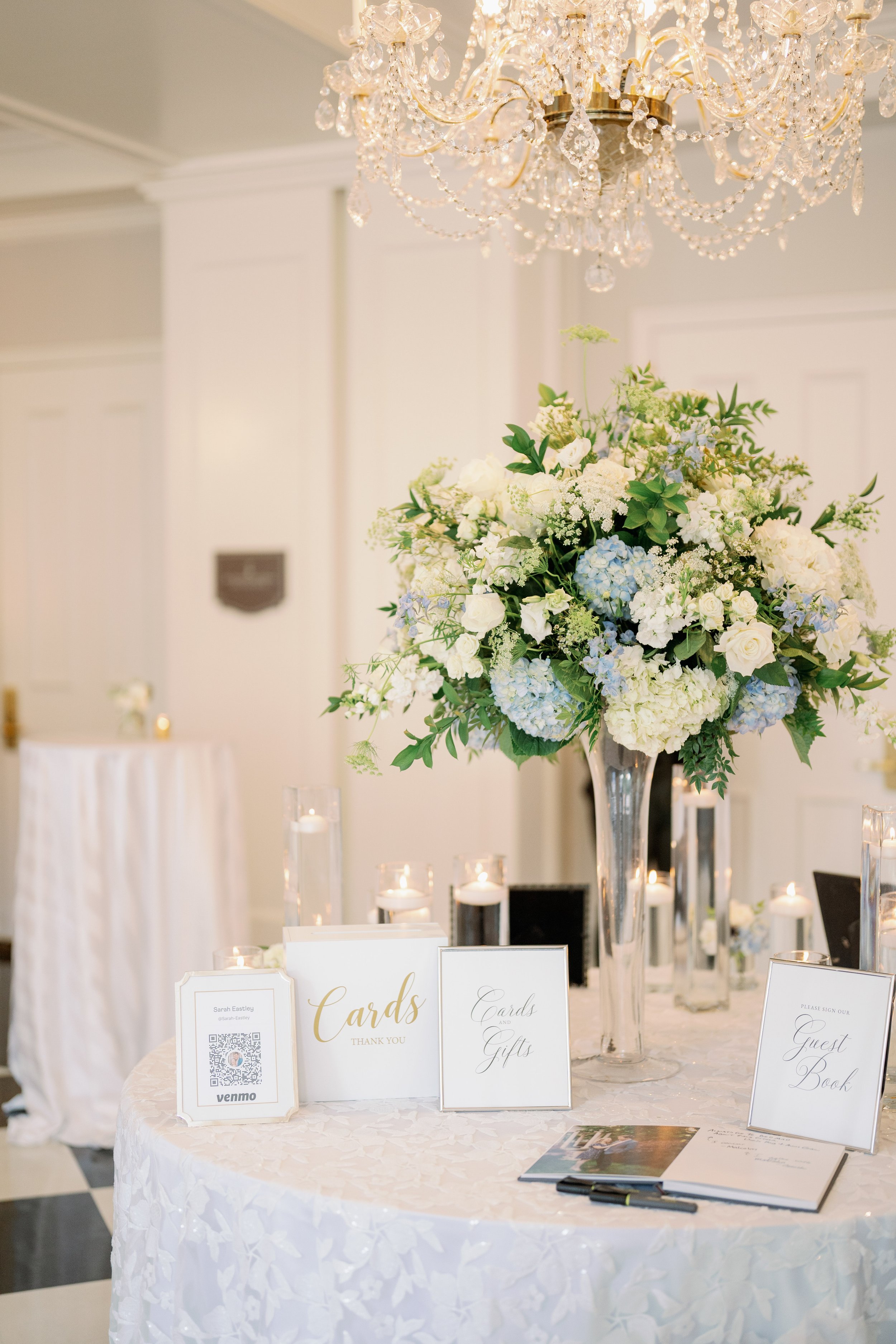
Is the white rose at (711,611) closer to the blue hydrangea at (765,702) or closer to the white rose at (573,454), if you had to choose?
the blue hydrangea at (765,702)

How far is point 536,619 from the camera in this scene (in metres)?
1.46

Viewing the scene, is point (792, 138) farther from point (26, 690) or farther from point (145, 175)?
point (26, 690)

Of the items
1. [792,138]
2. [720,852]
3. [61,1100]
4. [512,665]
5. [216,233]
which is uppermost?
[216,233]

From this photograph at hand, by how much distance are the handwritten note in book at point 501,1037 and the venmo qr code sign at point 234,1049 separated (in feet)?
0.68

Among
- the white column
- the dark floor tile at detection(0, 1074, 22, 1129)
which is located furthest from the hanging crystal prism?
the dark floor tile at detection(0, 1074, 22, 1129)

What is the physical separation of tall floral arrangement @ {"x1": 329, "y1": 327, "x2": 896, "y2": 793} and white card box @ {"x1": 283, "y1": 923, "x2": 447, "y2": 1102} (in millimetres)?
238

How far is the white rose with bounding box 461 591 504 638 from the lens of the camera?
4.81 ft

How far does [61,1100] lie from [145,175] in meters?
3.26

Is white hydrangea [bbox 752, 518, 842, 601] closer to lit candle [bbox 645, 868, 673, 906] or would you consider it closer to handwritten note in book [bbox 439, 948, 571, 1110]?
handwritten note in book [bbox 439, 948, 571, 1110]

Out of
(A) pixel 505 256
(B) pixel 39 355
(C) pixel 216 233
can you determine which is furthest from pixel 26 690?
(A) pixel 505 256

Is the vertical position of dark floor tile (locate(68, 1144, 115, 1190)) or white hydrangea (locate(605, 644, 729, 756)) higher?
white hydrangea (locate(605, 644, 729, 756))

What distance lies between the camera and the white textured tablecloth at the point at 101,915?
3406 millimetres

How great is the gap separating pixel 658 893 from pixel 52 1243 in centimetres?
170

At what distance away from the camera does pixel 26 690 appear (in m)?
5.41
